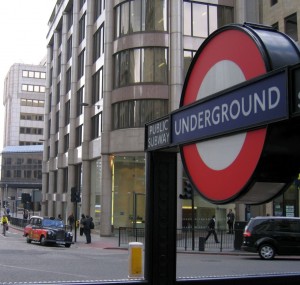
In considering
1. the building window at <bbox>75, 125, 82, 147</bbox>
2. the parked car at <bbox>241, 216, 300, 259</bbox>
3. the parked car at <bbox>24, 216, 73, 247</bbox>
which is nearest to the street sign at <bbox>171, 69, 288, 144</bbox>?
the parked car at <bbox>241, 216, 300, 259</bbox>

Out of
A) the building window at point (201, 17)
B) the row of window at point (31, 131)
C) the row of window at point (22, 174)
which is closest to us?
the building window at point (201, 17)

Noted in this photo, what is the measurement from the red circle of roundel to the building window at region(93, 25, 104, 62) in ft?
128

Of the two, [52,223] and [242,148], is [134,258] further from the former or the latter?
[52,223]

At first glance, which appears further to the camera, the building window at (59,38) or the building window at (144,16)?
the building window at (59,38)

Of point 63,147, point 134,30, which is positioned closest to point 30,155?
point 63,147

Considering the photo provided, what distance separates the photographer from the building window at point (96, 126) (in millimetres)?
40938

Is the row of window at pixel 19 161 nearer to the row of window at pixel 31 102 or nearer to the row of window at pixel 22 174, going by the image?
the row of window at pixel 22 174

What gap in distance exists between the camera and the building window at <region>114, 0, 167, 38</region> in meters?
36.2

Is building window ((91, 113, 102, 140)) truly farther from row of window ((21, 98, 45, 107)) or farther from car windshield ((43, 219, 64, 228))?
row of window ((21, 98, 45, 107))

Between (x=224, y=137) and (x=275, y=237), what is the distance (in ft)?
61.5

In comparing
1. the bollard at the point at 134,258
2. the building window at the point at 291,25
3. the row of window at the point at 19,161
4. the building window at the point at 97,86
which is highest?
the building window at the point at 291,25

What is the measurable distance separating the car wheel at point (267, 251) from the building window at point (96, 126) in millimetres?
22476

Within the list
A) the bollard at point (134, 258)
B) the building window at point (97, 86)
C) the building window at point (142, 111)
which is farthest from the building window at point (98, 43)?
the bollard at point (134, 258)

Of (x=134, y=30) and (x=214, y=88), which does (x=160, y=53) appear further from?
(x=214, y=88)
